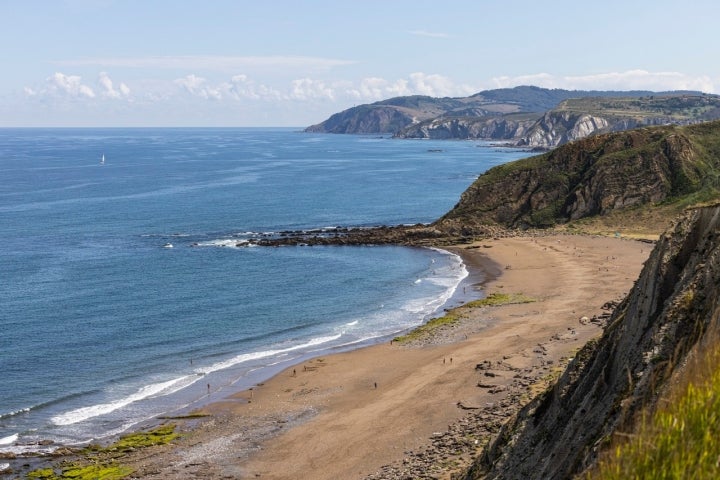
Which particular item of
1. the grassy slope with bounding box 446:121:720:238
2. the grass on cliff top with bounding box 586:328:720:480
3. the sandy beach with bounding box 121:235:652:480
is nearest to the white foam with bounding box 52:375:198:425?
the sandy beach with bounding box 121:235:652:480

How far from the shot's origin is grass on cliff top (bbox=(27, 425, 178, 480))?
33.5 m

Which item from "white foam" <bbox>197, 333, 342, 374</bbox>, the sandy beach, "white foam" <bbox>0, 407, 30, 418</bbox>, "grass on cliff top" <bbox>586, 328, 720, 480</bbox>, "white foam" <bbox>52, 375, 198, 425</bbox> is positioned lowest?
"white foam" <bbox>0, 407, 30, 418</bbox>

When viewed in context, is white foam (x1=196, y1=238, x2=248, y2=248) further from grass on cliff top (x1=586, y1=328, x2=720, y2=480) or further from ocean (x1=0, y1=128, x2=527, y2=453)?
grass on cliff top (x1=586, y1=328, x2=720, y2=480)

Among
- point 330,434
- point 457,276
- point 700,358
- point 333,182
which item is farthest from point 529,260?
point 333,182

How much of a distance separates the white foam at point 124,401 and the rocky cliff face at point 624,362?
27.4m

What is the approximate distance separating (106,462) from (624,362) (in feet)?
89.3

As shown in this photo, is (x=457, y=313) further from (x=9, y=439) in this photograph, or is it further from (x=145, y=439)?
(x=9, y=439)

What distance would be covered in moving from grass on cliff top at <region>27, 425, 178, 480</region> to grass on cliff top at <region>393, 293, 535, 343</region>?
74.2ft

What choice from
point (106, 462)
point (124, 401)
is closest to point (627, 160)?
point (124, 401)

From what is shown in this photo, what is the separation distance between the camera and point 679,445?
6074mm

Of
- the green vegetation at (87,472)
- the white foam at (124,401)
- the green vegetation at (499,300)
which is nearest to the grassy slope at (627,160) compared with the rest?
the green vegetation at (499,300)

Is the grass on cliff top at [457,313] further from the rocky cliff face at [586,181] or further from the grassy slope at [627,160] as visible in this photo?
the rocky cliff face at [586,181]

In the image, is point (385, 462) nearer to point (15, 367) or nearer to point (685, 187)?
point (15, 367)

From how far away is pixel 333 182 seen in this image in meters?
183
